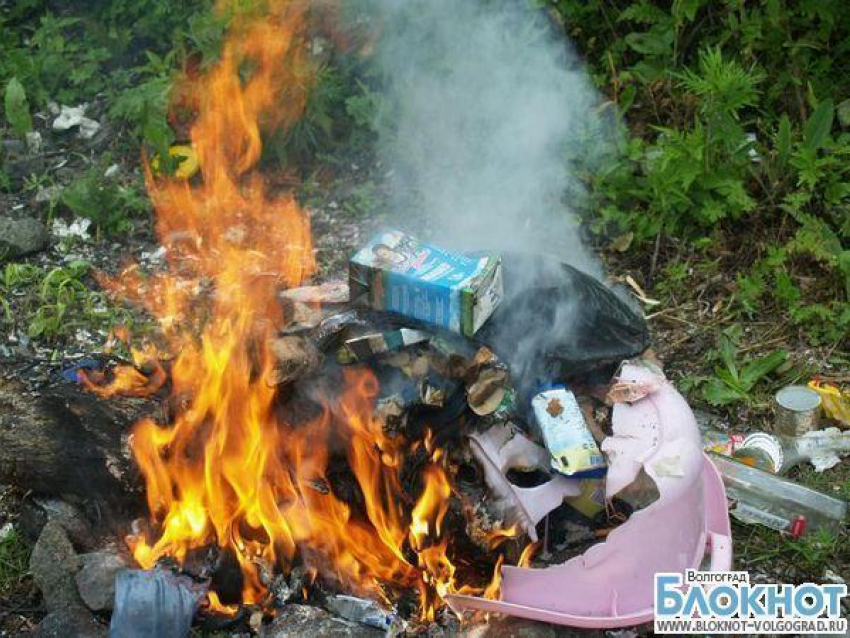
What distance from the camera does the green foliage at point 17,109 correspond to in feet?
18.2

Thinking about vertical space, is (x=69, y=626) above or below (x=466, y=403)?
below

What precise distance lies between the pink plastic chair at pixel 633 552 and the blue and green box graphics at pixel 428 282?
63 centimetres

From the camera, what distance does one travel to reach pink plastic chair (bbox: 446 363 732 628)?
292 cm

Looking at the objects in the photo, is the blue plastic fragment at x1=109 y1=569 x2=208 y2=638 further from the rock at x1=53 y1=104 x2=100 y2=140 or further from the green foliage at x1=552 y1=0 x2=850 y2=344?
the rock at x1=53 y1=104 x2=100 y2=140

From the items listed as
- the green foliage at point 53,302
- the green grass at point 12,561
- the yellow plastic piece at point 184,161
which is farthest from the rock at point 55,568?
the yellow plastic piece at point 184,161

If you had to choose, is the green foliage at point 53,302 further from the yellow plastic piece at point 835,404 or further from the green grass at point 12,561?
the yellow plastic piece at point 835,404

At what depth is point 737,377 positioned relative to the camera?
4.07 m

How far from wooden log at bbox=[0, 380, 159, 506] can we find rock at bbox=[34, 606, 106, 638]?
48 centimetres

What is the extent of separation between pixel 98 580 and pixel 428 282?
1.44 metres

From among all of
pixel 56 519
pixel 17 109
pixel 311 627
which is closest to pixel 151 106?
pixel 17 109

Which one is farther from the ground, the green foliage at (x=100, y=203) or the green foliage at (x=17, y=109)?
the green foliage at (x=17, y=109)

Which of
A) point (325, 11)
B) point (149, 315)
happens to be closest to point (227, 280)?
point (149, 315)

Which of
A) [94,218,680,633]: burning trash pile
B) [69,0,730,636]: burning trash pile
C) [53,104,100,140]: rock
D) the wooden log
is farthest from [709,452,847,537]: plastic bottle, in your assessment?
[53,104,100,140]: rock

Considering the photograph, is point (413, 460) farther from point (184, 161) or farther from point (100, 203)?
point (184, 161)
